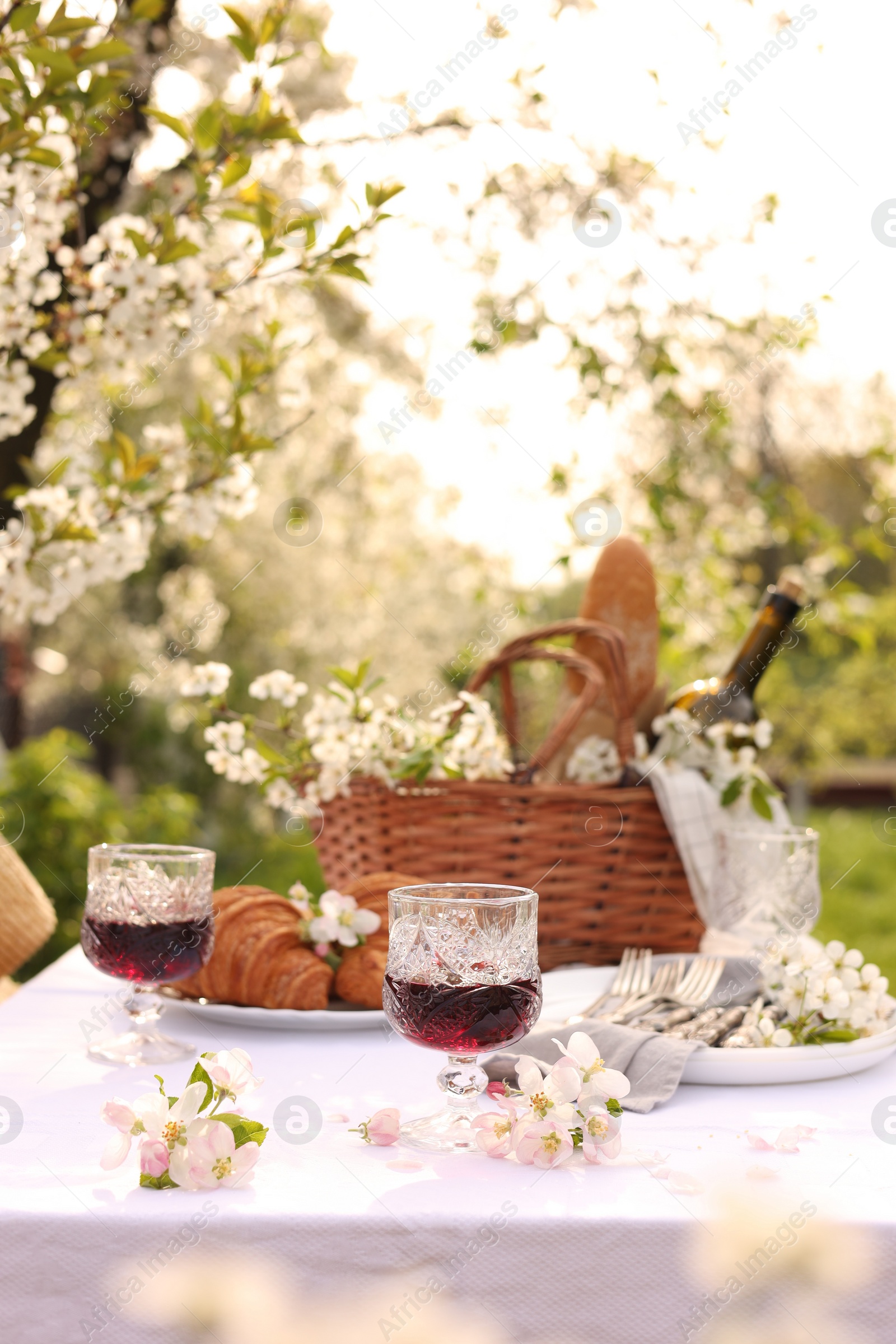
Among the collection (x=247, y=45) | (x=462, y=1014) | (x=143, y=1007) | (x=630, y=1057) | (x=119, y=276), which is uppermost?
(x=247, y=45)

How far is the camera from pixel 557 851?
185cm

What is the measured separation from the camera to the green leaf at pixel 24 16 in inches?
65.9

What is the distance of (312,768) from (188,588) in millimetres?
6075

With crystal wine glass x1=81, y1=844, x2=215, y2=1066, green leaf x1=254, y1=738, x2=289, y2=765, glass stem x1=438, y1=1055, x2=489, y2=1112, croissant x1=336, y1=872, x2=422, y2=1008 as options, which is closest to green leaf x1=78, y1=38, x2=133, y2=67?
green leaf x1=254, y1=738, x2=289, y2=765

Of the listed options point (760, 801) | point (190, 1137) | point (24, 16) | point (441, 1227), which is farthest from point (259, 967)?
point (24, 16)

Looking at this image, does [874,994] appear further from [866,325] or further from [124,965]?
[866,325]

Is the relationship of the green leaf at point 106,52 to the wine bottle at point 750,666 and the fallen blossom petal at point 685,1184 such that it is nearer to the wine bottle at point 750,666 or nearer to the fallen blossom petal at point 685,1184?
the wine bottle at point 750,666

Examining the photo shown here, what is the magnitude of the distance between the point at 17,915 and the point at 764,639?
4.73 ft

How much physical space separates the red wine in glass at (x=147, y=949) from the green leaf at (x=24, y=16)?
1242 millimetres

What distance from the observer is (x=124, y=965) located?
147cm

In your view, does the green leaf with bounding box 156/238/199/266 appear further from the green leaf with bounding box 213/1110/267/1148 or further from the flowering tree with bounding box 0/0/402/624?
the green leaf with bounding box 213/1110/267/1148

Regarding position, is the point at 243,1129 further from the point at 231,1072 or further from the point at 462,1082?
the point at 462,1082

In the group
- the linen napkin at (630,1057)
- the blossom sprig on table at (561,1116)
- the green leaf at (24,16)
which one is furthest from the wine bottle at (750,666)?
the green leaf at (24,16)

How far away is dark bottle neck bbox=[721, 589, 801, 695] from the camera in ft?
7.22
